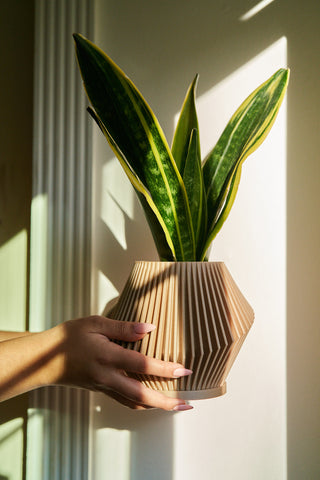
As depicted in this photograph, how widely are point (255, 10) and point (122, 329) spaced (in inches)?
26.4

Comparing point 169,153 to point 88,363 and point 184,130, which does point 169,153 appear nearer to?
point 184,130

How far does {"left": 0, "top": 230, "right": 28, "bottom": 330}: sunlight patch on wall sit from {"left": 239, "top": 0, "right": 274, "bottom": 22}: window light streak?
2.11ft

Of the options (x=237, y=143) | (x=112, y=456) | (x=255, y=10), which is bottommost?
(x=112, y=456)

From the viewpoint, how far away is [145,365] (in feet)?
1.72

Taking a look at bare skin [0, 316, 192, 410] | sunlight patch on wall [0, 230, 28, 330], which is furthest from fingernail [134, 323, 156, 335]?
sunlight patch on wall [0, 230, 28, 330]

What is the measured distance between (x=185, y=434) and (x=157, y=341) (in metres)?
0.38

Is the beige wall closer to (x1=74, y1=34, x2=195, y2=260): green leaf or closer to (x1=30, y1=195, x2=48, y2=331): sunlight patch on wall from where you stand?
(x1=30, y1=195, x2=48, y2=331): sunlight patch on wall

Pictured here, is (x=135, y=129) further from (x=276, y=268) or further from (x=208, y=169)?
(x=276, y=268)

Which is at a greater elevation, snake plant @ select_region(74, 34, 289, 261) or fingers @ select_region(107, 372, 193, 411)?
snake plant @ select_region(74, 34, 289, 261)

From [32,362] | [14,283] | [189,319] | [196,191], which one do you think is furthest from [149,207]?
[14,283]

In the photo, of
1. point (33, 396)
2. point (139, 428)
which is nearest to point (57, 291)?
point (33, 396)

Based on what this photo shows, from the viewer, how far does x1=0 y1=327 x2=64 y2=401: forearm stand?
0.60m

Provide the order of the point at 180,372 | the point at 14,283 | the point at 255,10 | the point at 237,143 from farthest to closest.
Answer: the point at 14,283, the point at 255,10, the point at 237,143, the point at 180,372

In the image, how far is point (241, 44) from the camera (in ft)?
2.71
